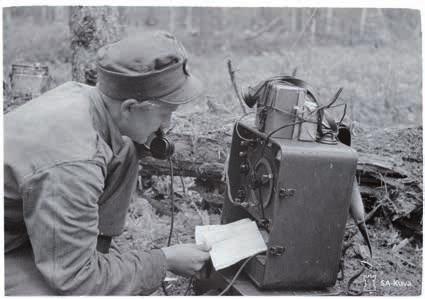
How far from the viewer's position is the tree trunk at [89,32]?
4.23 m

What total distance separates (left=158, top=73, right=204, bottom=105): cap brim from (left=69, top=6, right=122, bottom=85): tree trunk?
7.06 ft

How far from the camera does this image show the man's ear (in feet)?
7.07

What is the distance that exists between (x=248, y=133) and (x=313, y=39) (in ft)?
13.4

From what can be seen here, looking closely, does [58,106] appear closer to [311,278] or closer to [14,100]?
[311,278]

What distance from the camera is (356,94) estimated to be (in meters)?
5.34

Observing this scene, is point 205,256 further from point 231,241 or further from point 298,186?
point 298,186

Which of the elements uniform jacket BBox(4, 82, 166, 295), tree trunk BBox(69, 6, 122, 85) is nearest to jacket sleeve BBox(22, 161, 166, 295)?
uniform jacket BBox(4, 82, 166, 295)

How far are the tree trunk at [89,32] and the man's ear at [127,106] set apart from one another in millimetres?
2125

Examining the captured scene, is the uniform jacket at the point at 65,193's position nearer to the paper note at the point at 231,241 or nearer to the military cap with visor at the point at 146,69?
the military cap with visor at the point at 146,69

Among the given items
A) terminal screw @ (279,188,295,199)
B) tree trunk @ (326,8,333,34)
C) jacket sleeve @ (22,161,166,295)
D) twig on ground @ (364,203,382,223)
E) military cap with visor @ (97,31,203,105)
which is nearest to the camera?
jacket sleeve @ (22,161,166,295)

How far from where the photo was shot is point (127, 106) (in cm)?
218

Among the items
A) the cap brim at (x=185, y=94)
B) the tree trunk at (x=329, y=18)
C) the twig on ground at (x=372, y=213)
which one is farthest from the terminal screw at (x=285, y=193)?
the twig on ground at (x=372, y=213)

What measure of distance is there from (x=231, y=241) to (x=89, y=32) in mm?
2442

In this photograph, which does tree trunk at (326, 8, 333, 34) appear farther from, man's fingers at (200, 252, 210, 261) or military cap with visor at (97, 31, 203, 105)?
man's fingers at (200, 252, 210, 261)
